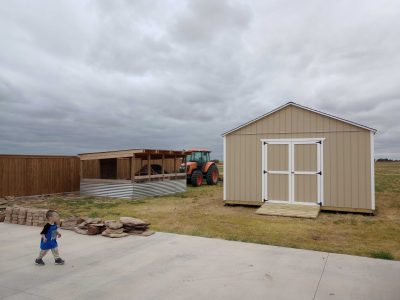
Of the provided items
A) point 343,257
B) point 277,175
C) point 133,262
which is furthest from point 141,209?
point 343,257

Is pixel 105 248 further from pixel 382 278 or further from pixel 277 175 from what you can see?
pixel 277 175

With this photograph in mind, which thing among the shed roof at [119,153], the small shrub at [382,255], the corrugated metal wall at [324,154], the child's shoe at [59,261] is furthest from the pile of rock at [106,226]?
the shed roof at [119,153]

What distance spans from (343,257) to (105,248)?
4.29 meters

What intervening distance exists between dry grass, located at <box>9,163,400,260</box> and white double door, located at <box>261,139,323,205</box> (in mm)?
983

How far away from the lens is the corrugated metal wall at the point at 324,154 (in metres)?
11.3

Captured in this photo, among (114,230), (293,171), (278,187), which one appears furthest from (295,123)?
(114,230)

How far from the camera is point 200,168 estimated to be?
23094mm

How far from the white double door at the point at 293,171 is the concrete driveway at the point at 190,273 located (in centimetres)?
592

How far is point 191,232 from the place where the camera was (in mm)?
8312

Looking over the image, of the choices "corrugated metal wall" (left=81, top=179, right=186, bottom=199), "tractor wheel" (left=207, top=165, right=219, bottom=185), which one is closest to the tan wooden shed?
"corrugated metal wall" (left=81, top=179, right=186, bottom=199)

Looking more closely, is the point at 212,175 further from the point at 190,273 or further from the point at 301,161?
the point at 190,273

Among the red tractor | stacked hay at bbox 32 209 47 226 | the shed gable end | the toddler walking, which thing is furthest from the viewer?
the red tractor

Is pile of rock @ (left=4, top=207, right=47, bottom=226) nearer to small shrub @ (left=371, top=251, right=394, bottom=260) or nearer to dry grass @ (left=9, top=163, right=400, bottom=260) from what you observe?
dry grass @ (left=9, top=163, right=400, bottom=260)

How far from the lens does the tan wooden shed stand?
11367 mm
